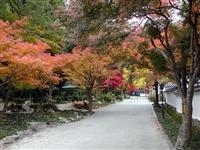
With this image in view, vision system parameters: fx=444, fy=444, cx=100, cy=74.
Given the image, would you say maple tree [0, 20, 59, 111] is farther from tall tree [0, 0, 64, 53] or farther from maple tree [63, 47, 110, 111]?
maple tree [63, 47, 110, 111]

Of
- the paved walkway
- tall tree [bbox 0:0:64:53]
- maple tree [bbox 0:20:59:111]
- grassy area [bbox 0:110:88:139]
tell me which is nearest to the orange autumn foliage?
maple tree [bbox 0:20:59:111]

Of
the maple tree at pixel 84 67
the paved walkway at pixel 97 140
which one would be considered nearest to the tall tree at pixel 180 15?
the paved walkway at pixel 97 140

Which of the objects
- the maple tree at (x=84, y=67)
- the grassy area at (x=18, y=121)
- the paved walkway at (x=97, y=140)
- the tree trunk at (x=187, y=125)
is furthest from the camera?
the maple tree at (x=84, y=67)

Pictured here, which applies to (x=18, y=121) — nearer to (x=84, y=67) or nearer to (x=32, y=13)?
(x=32, y=13)

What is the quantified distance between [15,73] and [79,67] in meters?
13.4

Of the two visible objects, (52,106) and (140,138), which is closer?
(140,138)

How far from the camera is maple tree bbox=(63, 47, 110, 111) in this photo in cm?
3425

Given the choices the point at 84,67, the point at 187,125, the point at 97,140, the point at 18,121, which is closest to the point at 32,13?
the point at 18,121

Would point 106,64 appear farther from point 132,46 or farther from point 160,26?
point 160,26

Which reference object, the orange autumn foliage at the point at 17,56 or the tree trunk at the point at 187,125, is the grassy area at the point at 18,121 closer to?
the orange autumn foliage at the point at 17,56

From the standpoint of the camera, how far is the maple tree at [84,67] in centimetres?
3425

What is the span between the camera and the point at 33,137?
18.9 m

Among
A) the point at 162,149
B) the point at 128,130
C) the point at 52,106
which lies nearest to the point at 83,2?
the point at 162,149

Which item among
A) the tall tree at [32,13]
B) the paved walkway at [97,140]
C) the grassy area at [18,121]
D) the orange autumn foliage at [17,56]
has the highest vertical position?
the tall tree at [32,13]
